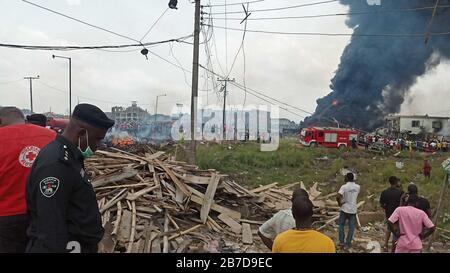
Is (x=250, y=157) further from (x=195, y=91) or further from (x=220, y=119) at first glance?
(x=220, y=119)

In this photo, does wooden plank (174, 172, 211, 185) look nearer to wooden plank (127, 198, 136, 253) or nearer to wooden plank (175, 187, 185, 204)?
wooden plank (175, 187, 185, 204)

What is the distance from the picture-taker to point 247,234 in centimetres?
810

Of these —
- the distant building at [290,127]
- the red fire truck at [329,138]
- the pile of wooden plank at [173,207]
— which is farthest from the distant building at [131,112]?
the pile of wooden plank at [173,207]

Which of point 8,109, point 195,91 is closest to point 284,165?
point 195,91

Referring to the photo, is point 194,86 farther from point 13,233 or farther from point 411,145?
→ point 411,145

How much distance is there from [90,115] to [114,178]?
635cm

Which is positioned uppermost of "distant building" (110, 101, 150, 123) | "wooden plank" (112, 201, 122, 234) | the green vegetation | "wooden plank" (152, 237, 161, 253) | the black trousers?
"distant building" (110, 101, 150, 123)

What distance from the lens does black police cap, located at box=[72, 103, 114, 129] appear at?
2.48 metres

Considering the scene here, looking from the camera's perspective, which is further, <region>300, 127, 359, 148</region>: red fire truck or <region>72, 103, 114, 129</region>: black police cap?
<region>300, 127, 359, 148</region>: red fire truck

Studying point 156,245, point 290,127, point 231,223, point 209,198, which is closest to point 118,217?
point 156,245

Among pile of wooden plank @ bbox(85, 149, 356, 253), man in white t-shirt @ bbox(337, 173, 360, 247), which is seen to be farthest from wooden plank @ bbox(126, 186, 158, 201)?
man in white t-shirt @ bbox(337, 173, 360, 247)

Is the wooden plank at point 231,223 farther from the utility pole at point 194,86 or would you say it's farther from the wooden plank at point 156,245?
the utility pole at point 194,86

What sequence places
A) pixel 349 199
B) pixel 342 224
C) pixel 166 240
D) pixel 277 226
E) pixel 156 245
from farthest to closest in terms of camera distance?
pixel 342 224 → pixel 349 199 → pixel 166 240 → pixel 156 245 → pixel 277 226
